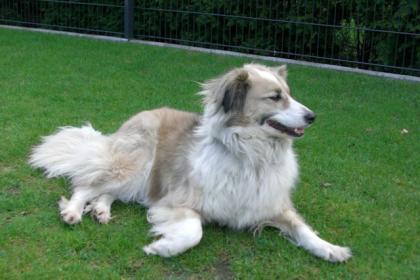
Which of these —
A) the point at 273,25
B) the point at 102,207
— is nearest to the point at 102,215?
the point at 102,207

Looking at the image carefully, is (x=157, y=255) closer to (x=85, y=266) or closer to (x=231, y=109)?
(x=85, y=266)

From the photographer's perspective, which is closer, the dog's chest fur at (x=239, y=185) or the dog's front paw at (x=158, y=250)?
the dog's front paw at (x=158, y=250)

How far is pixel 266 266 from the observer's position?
12.3ft

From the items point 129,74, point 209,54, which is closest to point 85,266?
point 129,74

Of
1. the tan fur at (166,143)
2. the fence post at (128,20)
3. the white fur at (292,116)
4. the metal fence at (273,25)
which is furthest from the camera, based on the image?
the fence post at (128,20)

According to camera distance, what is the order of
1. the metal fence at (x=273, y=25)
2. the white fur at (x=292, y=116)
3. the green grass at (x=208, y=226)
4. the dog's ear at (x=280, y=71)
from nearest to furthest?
1. the green grass at (x=208, y=226)
2. the white fur at (x=292, y=116)
3. the dog's ear at (x=280, y=71)
4. the metal fence at (x=273, y=25)

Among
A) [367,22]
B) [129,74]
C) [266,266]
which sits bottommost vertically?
[266,266]

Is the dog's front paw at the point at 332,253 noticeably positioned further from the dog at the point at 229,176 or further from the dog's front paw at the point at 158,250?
the dog's front paw at the point at 158,250

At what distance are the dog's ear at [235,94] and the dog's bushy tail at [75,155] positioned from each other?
3.91 feet

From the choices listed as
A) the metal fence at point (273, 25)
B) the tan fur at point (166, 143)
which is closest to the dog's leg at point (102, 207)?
the tan fur at point (166, 143)

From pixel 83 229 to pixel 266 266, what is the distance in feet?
4.32

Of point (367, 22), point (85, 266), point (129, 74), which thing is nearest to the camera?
point (85, 266)

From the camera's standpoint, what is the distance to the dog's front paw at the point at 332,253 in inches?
149

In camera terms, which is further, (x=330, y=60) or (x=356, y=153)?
(x=330, y=60)
